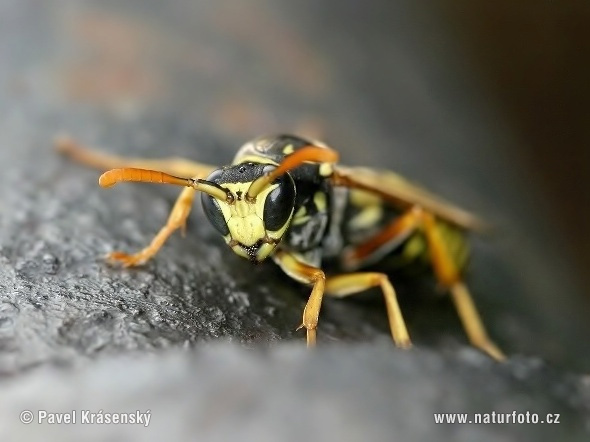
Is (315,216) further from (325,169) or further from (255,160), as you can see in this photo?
(255,160)

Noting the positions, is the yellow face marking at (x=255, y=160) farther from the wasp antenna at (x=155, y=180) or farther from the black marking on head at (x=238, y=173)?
the wasp antenna at (x=155, y=180)

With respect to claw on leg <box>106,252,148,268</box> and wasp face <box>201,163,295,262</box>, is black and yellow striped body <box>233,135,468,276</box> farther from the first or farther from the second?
claw on leg <box>106,252,148,268</box>

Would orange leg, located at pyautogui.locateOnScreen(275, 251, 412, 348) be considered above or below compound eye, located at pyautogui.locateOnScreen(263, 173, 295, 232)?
below

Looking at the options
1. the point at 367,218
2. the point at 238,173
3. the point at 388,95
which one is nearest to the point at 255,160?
the point at 238,173

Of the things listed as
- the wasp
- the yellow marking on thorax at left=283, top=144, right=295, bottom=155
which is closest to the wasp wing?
the wasp

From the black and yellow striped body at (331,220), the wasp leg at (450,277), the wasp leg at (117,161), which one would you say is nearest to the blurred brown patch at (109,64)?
the wasp leg at (117,161)

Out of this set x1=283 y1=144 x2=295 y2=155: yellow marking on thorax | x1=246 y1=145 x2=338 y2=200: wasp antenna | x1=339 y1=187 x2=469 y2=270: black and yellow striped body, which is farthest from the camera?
x1=339 y1=187 x2=469 y2=270: black and yellow striped body

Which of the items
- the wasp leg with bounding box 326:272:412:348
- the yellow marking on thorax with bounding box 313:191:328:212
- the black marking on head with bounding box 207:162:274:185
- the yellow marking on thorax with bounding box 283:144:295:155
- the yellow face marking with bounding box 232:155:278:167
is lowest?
the wasp leg with bounding box 326:272:412:348

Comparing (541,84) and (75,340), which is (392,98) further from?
(75,340)
